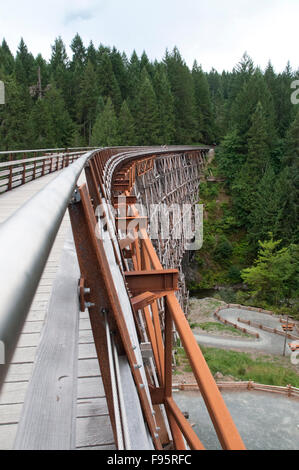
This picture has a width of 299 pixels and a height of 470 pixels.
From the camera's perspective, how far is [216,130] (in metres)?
62.6

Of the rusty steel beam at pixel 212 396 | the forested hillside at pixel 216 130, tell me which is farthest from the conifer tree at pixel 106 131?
the rusty steel beam at pixel 212 396

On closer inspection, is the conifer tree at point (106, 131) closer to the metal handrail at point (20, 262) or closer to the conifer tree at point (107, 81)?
the conifer tree at point (107, 81)

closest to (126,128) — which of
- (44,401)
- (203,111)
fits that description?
(203,111)

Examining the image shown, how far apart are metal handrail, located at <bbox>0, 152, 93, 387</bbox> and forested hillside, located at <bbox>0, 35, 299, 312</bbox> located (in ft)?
98.2

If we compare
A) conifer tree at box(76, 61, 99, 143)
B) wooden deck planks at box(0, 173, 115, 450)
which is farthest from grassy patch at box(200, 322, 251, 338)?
conifer tree at box(76, 61, 99, 143)

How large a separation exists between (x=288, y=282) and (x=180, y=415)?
92.8 feet

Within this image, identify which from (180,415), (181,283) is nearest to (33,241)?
(180,415)

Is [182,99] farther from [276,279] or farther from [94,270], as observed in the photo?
[94,270]

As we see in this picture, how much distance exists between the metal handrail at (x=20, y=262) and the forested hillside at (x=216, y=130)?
29942 millimetres

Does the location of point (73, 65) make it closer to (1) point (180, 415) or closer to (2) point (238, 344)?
(2) point (238, 344)

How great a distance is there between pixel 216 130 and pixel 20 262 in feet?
216

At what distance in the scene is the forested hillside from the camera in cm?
3619

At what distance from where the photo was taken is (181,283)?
83.5 feet
